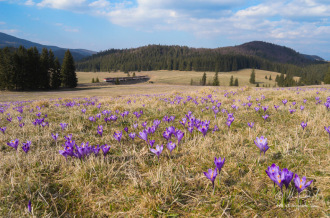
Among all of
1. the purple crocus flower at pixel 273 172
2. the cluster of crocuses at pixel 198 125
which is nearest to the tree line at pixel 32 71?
the cluster of crocuses at pixel 198 125

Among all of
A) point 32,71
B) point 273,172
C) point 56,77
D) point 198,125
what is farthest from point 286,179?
point 56,77

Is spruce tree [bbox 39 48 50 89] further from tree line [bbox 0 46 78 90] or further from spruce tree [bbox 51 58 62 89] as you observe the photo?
spruce tree [bbox 51 58 62 89]

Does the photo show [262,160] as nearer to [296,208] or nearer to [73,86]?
[296,208]

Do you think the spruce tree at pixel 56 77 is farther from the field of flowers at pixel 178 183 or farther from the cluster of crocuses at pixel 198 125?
the cluster of crocuses at pixel 198 125

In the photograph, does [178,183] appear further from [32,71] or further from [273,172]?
[32,71]

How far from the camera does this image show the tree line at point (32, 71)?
45.2 metres

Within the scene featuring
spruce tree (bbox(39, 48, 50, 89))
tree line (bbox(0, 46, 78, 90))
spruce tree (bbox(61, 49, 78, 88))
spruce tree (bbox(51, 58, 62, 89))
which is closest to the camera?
tree line (bbox(0, 46, 78, 90))

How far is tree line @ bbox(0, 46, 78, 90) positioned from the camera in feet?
148

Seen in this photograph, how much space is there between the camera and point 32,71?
1943 inches

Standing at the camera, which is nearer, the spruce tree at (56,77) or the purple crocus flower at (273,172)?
the purple crocus flower at (273,172)

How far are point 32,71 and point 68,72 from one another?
10.6 metres

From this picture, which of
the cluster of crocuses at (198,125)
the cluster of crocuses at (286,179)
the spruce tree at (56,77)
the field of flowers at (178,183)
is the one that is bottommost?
the field of flowers at (178,183)

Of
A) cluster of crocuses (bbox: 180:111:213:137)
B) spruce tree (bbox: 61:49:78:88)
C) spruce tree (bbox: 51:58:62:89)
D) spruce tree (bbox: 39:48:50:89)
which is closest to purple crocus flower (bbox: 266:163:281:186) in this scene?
cluster of crocuses (bbox: 180:111:213:137)

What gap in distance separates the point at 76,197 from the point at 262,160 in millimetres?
2254
